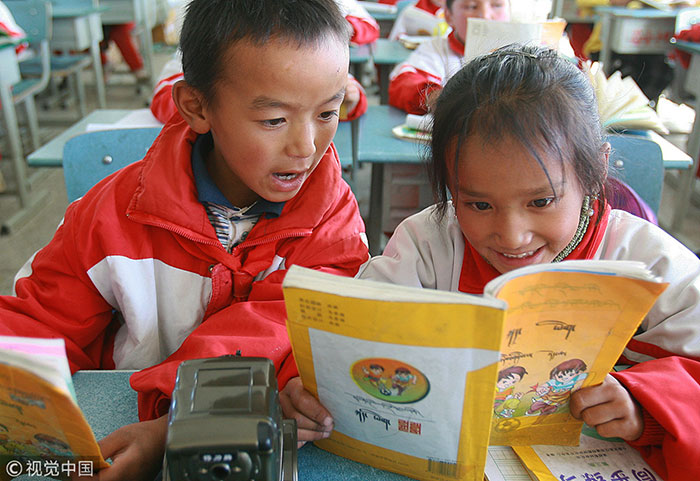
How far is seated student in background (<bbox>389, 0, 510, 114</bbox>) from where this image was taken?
7.29 ft

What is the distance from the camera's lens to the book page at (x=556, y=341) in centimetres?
52

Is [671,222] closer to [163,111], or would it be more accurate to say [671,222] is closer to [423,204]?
[423,204]

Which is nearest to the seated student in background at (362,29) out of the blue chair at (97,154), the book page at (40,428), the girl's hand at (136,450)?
the blue chair at (97,154)

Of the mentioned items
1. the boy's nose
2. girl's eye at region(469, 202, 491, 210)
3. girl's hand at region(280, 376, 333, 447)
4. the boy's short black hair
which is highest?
the boy's short black hair

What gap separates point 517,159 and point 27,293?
768 millimetres

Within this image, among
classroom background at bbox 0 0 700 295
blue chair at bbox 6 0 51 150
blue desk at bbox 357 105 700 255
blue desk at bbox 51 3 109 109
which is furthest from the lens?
blue desk at bbox 51 3 109 109

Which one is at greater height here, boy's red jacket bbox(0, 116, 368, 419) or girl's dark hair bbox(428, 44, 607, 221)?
girl's dark hair bbox(428, 44, 607, 221)

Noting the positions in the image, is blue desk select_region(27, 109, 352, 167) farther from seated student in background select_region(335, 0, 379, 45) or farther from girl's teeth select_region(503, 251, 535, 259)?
seated student in background select_region(335, 0, 379, 45)

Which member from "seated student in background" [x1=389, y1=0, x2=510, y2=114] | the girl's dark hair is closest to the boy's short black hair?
the girl's dark hair

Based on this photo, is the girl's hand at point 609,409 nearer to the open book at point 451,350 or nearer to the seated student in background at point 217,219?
the open book at point 451,350

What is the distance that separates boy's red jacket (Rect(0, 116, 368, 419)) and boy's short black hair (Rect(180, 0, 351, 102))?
0.14 meters

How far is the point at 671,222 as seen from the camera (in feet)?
10.6

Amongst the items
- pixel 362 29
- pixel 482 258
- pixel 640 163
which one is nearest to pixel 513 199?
pixel 482 258

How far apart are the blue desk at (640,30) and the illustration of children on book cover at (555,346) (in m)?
4.31
